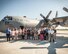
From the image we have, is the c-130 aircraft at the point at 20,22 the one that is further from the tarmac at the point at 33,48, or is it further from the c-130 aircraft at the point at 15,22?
the tarmac at the point at 33,48

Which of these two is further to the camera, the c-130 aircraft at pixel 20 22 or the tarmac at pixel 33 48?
the c-130 aircraft at pixel 20 22

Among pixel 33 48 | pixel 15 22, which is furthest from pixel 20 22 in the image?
pixel 33 48

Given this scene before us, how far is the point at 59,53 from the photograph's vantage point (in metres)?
10.8

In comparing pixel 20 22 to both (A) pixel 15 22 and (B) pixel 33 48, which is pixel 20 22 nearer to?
(A) pixel 15 22

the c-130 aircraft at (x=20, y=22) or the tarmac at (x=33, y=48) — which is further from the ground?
the c-130 aircraft at (x=20, y=22)

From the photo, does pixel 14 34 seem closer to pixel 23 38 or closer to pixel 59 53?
pixel 23 38

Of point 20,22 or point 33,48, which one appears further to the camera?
point 20,22

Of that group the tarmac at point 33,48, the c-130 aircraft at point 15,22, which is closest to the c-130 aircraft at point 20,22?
the c-130 aircraft at point 15,22

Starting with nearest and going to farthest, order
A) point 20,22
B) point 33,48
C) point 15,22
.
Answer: point 33,48 → point 15,22 → point 20,22

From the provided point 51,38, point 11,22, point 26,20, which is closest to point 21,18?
point 26,20

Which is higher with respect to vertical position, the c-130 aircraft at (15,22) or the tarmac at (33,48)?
the c-130 aircraft at (15,22)

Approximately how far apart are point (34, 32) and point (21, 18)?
17.9 feet

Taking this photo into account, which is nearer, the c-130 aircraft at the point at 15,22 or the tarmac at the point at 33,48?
the tarmac at the point at 33,48

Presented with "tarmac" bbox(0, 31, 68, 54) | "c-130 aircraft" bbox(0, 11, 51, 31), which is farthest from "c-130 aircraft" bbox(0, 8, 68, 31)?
"tarmac" bbox(0, 31, 68, 54)
